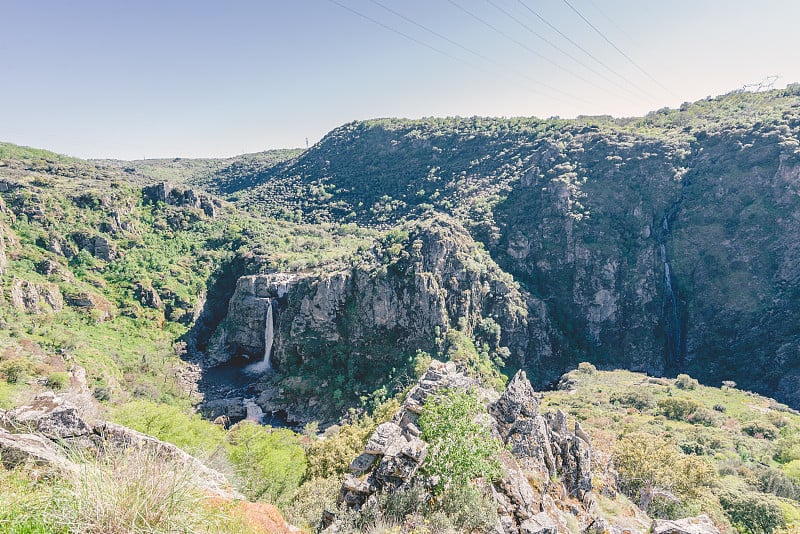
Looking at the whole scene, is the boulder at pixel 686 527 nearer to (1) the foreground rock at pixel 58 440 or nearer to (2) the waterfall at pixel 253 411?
(1) the foreground rock at pixel 58 440

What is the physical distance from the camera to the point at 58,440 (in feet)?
22.2

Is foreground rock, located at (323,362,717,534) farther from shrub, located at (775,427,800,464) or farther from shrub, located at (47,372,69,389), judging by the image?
shrub, located at (47,372,69,389)

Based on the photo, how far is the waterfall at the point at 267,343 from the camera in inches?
2187

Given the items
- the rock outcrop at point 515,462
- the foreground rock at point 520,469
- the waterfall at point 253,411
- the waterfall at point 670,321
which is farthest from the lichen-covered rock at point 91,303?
the waterfall at point 670,321

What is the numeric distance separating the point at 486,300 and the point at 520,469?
45485mm

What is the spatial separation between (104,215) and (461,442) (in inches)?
2838

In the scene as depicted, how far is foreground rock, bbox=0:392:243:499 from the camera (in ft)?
20.2

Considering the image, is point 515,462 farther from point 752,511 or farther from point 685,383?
point 685,383

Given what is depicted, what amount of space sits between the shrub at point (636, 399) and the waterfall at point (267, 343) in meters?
43.4

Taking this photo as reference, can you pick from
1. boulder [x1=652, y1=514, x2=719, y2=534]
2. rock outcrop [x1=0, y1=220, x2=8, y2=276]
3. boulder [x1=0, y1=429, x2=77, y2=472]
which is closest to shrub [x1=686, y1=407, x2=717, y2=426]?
boulder [x1=652, y1=514, x2=719, y2=534]

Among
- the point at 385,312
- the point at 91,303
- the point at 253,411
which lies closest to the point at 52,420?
the point at 253,411

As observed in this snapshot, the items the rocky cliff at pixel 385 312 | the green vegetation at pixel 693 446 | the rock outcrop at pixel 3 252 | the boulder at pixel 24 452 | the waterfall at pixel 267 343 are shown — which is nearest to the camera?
the boulder at pixel 24 452

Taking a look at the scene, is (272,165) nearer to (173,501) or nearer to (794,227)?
(794,227)

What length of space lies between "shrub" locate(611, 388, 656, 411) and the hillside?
11.7 inches
